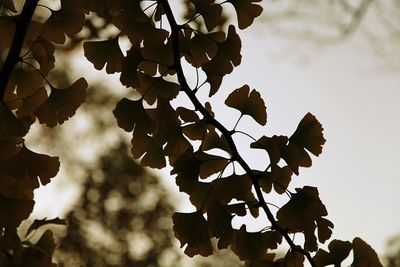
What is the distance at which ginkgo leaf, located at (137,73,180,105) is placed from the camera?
2.74ft

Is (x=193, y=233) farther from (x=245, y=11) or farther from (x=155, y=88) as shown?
(x=245, y=11)

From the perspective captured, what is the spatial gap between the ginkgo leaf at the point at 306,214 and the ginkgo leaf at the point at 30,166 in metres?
0.28

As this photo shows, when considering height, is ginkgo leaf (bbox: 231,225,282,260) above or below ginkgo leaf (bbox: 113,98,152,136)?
below

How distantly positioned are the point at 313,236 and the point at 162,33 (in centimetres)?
30

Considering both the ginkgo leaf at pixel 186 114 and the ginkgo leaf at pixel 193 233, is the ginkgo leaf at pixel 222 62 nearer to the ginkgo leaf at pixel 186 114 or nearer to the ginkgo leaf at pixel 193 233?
the ginkgo leaf at pixel 186 114

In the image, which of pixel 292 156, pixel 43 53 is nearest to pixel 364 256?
pixel 292 156

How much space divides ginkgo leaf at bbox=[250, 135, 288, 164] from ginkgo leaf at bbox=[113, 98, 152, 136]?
0.13 metres

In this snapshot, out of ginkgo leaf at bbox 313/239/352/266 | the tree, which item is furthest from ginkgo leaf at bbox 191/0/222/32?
ginkgo leaf at bbox 313/239/352/266

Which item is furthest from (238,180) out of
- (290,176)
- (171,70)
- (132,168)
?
(132,168)

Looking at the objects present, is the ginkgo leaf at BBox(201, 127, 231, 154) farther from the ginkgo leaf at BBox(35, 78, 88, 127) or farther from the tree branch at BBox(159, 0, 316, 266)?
the ginkgo leaf at BBox(35, 78, 88, 127)

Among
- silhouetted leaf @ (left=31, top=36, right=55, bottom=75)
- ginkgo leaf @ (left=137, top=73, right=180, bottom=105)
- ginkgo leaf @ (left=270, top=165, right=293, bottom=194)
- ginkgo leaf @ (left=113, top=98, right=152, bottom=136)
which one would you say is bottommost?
ginkgo leaf @ (left=270, top=165, right=293, bottom=194)

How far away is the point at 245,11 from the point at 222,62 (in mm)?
102

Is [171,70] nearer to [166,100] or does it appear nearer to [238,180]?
[166,100]

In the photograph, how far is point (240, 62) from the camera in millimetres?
861
